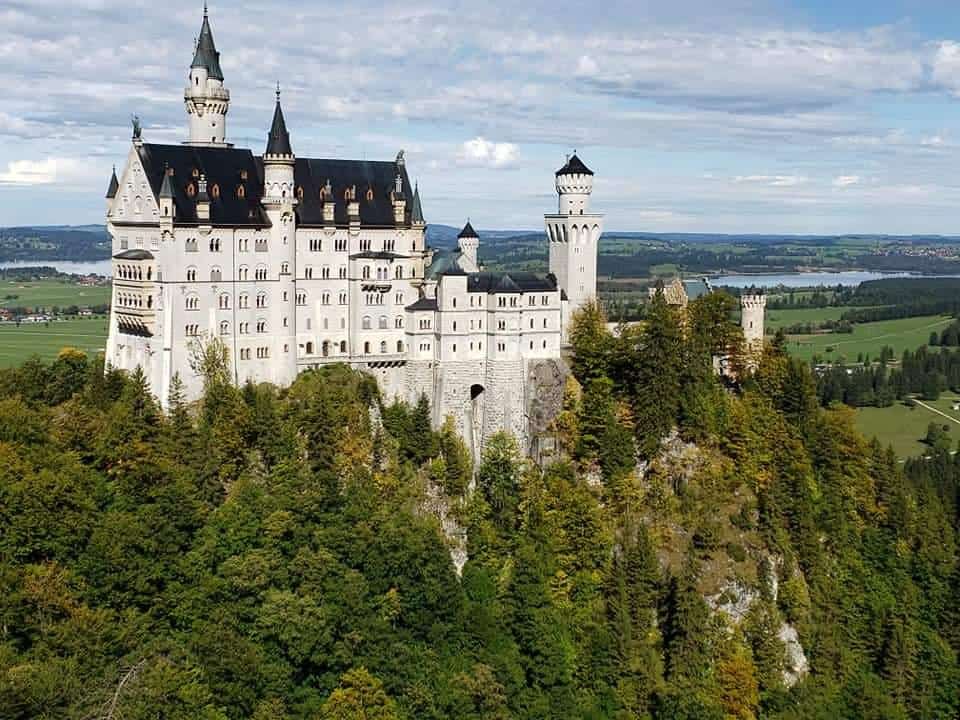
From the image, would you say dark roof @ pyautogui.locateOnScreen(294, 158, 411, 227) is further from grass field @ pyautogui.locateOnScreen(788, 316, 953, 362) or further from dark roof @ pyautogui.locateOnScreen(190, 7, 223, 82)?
grass field @ pyautogui.locateOnScreen(788, 316, 953, 362)

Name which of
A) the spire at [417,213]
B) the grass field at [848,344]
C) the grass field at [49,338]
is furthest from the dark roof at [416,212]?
the grass field at [848,344]

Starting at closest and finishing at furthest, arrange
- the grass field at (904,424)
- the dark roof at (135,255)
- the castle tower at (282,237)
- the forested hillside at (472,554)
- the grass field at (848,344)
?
1. the forested hillside at (472,554)
2. the dark roof at (135,255)
3. the castle tower at (282,237)
4. the grass field at (904,424)
5. the grass field at (848,344)

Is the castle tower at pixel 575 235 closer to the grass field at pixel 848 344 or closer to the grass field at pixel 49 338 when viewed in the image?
the grass field at pixel 49 338

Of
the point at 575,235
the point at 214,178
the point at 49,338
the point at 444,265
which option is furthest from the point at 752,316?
the point at 49,338

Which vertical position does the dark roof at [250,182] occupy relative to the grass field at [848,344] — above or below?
above

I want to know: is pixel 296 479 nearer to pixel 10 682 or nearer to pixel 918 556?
pixel 10 682

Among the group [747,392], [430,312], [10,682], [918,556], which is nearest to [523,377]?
[430,312]

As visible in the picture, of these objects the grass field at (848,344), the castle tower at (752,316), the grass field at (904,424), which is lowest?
the grass field at (904,424)
